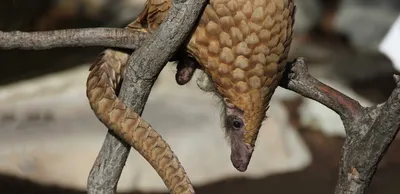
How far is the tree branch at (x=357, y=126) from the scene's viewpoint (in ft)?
2.06

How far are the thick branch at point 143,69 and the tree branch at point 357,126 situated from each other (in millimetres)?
118

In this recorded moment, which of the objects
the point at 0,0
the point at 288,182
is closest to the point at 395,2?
the point at 288,182

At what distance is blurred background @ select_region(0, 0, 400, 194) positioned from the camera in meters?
1.79

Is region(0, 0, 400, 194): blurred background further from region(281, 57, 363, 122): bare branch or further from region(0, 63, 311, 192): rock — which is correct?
region(281, 57, 363, 122): bare branch

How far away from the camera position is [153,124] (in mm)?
1927

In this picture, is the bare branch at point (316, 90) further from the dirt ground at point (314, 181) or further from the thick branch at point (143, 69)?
the dirt ground at point (314, 181)

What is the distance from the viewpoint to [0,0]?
144 centimetres

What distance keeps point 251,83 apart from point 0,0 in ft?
3.08

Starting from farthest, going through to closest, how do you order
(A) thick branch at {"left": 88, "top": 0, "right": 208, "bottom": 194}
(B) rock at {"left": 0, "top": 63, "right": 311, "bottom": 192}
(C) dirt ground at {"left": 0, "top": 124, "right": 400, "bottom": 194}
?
(C) dirt ground at {"left": 0, "top": 124, "right": 400, "bottom": 194}, (B) rock at {"left": 0, "top": 63, "right": 311, "bottom": 192}, (A) thick branch at {"left": 88, "top": 0, "right": 208, "bottom": 194}

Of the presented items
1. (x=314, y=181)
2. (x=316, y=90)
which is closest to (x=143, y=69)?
(x=316, y=90)

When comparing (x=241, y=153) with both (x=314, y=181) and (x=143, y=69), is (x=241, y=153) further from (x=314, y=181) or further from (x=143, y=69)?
(x=314, y=181)

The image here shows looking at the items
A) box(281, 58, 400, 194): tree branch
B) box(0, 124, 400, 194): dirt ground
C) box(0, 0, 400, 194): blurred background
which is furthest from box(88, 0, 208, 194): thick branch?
box(0, 124, 400, 194): dirt ground

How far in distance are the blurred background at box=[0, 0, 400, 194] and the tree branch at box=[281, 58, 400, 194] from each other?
0.91 m

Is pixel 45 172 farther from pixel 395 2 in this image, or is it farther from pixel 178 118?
pixel 395 2
